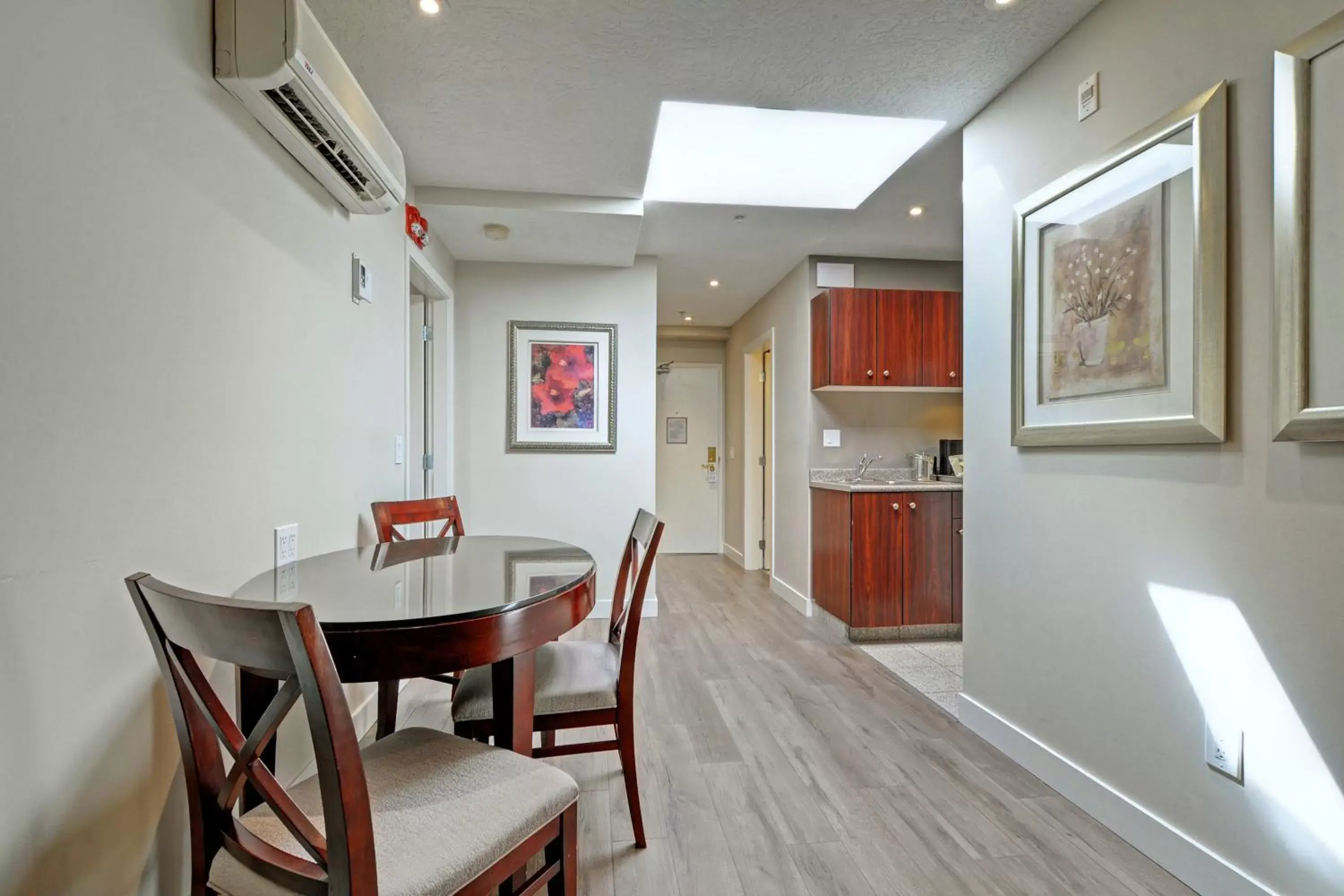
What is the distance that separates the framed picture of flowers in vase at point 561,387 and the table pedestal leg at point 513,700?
2447 mm

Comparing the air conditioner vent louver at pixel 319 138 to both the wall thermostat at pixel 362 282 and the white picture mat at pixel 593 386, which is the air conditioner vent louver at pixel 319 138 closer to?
the wall thermostat at pixel 362 282

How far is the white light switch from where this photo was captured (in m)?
1.67

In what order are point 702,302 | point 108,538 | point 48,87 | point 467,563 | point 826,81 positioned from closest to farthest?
point 48,87 → point 108,538 → point 467,563 → point 826,81 → point 702,302

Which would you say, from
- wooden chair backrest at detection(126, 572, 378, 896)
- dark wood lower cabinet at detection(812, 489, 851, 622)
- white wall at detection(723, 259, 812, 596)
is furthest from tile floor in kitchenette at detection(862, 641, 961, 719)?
wooden chair backrest at detection(126, 572, 378, 896)

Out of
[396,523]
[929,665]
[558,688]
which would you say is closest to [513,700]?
[558,688]

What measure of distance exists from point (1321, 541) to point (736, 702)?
1.87 m

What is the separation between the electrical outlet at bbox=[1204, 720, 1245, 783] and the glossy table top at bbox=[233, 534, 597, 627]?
58.9 inches

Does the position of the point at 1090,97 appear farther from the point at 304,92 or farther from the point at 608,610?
the point at 608,610

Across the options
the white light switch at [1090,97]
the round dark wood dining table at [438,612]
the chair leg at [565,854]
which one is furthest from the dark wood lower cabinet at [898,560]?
the chair leg at [565,854]

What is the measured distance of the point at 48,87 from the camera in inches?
34.8

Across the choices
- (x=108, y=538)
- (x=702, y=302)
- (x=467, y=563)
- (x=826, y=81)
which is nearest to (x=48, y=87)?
(x=108, y=538)

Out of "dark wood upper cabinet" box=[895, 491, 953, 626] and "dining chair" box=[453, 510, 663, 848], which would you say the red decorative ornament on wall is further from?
"dark wood upper cabinet" box=[895, 491, 953, 626]

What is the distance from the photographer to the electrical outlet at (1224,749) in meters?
1.30

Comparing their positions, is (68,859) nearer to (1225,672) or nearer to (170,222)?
(170,222)
